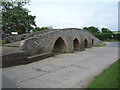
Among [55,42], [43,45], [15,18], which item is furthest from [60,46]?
[15,18]

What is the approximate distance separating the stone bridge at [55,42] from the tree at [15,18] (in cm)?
1101

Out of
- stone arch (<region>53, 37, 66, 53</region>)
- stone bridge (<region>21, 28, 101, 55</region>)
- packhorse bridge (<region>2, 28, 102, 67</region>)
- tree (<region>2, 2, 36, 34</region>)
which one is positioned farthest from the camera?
tree (<region>2, 2, 36, 34</region>)

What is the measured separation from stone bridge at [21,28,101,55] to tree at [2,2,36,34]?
11.0 meters

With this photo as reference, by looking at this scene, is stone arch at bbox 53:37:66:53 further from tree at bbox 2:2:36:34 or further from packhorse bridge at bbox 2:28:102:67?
tree at bbox 2:2:36:34

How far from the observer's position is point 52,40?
14.4 m

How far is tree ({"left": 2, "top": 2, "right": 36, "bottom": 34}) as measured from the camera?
24.4 m

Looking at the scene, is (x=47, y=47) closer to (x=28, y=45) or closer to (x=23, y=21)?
(x=28, y=45)

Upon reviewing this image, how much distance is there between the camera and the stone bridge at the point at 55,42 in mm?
12039

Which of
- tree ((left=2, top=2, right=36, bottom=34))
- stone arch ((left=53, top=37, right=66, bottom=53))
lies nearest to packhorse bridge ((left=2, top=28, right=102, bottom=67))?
stone arch ((left=53, top=37, right=66, bottom=53))

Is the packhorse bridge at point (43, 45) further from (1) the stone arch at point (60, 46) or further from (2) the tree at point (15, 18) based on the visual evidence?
(2) the tree at point (15, 18)

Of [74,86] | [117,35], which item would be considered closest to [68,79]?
[74,86]

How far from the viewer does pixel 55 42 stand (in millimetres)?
16641

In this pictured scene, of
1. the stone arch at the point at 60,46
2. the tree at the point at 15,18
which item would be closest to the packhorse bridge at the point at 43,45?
the stone arch at the point at 60,46

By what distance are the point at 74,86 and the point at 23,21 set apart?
74.4 ft
